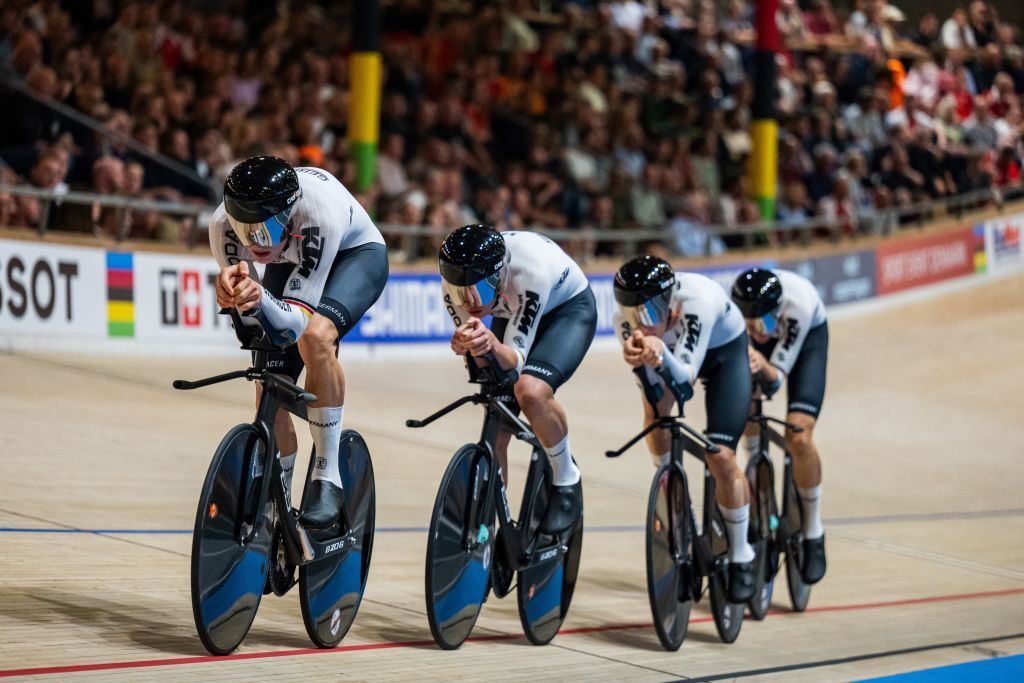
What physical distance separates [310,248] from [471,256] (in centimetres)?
50

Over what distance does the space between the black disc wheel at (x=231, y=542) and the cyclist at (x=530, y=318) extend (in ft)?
2.36

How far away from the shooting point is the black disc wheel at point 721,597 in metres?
5.26

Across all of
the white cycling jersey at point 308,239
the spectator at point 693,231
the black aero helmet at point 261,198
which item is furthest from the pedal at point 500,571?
the spectator at point 693,231

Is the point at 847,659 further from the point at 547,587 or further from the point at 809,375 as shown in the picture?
the point at 809,375

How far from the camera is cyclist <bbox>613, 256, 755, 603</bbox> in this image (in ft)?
16.0

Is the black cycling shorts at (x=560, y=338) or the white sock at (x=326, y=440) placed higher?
Result: the black cycling shorts at (x=560, y=338)

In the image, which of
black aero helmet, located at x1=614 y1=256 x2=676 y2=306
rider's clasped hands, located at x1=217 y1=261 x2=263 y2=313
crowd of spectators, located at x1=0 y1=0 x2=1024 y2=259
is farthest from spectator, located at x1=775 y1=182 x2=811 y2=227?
rider's clasped hands, located at x1=217 y1=261 x2=263 y2=313

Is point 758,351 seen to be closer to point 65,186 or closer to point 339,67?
point 65,186

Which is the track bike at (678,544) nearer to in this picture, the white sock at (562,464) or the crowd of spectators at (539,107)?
the white sock at (562,464)

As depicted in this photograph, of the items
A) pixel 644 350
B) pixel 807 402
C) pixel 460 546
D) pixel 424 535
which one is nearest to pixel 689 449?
pixel 644 350

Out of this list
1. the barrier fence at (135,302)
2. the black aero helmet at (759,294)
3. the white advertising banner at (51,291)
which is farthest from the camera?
the barrier fence at (135,302)

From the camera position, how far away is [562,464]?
4.63 meters

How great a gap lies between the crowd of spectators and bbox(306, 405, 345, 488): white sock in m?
5.40

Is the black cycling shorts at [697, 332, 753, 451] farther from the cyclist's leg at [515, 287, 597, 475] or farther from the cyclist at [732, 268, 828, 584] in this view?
the cyclist's leg at [515, 287, 597, 475]
